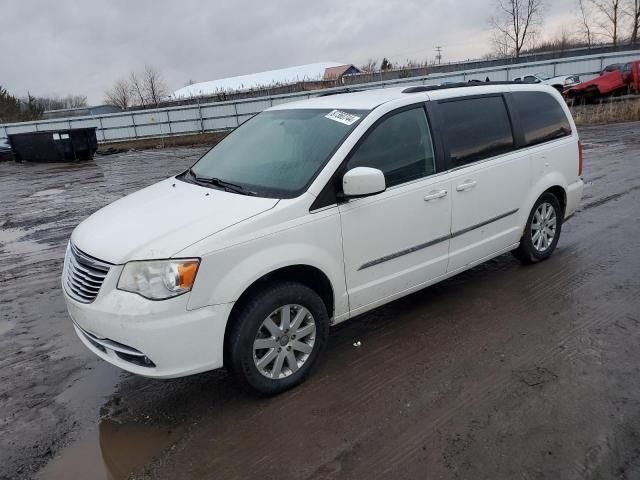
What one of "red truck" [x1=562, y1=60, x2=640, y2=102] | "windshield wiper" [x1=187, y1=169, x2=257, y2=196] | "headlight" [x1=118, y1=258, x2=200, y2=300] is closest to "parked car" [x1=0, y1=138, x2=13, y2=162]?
"windshield wiper" [x1=187, y1=169, x2=257, y2=196]

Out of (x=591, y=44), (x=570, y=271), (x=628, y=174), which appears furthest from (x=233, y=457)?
(x=591, y=44)

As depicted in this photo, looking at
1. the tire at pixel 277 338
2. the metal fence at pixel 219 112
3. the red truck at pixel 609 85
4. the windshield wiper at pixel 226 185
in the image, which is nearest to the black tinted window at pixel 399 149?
the windshield wiper at pixel 226 185

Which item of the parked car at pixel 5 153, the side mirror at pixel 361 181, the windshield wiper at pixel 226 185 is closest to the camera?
the side mirror at pixel 361 181

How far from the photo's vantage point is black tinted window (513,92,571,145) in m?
4.94

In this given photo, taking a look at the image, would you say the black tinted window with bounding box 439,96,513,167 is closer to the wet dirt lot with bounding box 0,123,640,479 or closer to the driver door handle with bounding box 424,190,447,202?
the driver door handle with bounding box 424,190,447,202

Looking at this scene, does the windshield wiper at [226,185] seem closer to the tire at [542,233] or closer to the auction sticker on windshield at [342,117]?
the auction sticker on windshield at [342,117]

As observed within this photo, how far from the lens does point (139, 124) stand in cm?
3297

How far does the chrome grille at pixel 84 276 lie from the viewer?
10.0 ft

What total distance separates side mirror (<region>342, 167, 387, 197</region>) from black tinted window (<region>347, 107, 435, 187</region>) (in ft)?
0.68

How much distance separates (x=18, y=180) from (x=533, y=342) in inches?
702

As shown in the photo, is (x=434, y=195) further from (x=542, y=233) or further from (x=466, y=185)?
(x=542, y=233)

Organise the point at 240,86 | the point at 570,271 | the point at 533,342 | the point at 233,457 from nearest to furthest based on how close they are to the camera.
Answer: the point at 233,457, the point at 533,342, the point at 570,271, the point at 240,86

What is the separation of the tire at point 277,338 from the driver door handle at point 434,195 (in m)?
1.22

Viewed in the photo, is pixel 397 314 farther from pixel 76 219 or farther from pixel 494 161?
pixel 76 219
